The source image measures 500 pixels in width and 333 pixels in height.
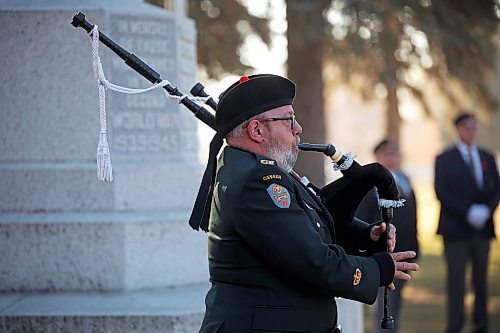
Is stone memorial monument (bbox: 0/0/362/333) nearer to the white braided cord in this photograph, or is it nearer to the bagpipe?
the bagpipe

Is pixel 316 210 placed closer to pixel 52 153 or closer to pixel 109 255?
pixel 109 255

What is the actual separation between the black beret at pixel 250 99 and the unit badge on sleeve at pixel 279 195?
0.32 m

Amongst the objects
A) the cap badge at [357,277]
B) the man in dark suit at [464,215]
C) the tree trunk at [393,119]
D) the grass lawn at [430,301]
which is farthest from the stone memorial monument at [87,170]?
the tree trunk at [393,119]

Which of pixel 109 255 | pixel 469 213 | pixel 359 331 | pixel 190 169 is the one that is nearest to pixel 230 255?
pixel 109 255

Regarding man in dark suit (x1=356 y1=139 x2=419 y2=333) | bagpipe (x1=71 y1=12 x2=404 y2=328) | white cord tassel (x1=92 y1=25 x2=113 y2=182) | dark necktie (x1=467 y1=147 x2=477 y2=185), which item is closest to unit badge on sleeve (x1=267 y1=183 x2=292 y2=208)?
bagpipe (x1=71 y1=12 x2=404 y2=328)

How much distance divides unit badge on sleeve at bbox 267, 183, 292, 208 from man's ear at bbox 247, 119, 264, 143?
0.23m

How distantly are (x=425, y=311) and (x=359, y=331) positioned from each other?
4722 mm

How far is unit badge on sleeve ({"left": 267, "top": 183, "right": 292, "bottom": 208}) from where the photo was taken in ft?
11.0

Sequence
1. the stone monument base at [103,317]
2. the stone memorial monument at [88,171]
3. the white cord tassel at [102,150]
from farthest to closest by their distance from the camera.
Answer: the stone memorial monument at [88,171]
the stone monument base at [103,317]
the white cord tassel at [102,150]

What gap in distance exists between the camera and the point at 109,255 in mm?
5492

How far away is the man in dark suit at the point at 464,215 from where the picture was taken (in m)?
8.95

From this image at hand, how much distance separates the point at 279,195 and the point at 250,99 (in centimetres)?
42

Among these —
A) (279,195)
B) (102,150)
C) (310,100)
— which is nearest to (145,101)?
(102,150)

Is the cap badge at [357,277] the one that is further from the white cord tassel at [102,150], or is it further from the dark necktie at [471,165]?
the dark necktie at [471,165]
